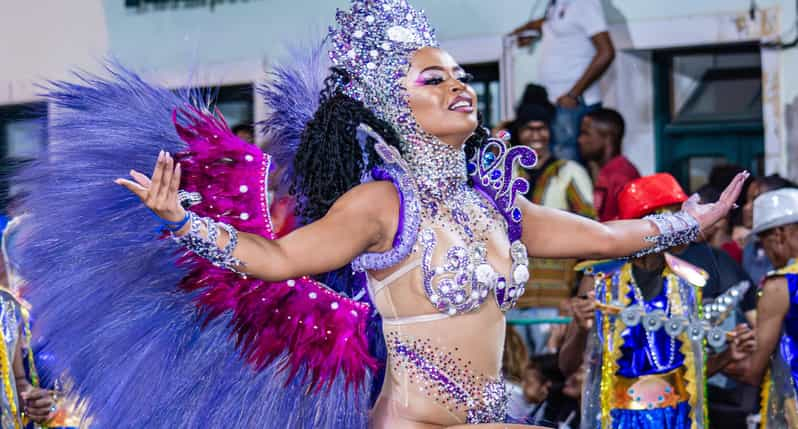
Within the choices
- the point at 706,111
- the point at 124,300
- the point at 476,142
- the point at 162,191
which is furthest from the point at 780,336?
the point at 706,111

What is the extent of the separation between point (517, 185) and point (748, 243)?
3466mm

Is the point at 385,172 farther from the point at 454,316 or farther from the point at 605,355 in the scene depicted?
the point at 605,355

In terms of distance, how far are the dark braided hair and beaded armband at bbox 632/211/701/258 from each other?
3.15 feet

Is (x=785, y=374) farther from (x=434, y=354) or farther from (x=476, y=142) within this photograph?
(x=434, y=354)

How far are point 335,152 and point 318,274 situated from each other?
34 cm

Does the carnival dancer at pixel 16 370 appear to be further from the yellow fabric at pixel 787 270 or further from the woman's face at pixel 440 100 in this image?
the yellow fabric at pixel 787 270

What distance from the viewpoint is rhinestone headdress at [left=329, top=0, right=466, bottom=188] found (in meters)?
3.48

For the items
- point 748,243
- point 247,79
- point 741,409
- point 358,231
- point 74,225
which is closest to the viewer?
point 358,231

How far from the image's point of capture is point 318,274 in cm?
342

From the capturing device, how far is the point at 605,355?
17.5 ft

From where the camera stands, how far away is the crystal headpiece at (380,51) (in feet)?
11.5

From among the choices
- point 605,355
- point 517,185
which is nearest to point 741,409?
point 605,355

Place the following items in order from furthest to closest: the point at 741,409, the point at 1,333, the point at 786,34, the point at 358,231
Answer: the point at 786,34
the point at 741,409
the point at 1,333
the point at 358,231

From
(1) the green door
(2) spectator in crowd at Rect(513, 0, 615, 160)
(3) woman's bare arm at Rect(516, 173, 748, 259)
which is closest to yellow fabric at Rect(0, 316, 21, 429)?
(3) woman's bare arm at Rect(516, 173, 748, 259)
